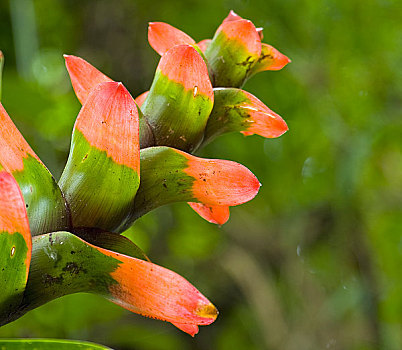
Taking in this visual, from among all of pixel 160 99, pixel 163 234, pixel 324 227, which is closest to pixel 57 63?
pixel 163 234

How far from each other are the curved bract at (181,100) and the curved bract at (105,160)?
0.03m

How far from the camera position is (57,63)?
1.21 meters

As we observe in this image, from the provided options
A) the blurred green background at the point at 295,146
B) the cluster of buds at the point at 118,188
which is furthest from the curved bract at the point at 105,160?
the blurred green background at the point at 295,146

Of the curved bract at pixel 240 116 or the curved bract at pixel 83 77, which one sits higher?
the curved bract at pixel 83 77

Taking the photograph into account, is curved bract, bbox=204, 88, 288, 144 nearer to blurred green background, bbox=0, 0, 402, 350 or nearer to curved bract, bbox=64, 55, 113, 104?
curved bract, bbox=64, 55, 113, 104

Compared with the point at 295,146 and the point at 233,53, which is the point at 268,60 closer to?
the point at 233,53

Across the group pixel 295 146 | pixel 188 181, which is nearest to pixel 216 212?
pixel 188 181

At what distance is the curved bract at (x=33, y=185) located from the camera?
0.16 meters

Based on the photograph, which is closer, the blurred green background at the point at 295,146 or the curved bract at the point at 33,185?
the curved bract at the point at 33,185

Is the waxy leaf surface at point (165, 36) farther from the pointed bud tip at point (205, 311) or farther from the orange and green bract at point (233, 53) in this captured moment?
the pointed bud tip at point (205, 311)

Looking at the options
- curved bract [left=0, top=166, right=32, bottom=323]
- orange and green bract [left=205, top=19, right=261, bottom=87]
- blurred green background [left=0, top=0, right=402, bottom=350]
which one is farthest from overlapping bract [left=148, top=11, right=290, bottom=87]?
blurred green background [left=0, top=0, right=402, bottom=350]

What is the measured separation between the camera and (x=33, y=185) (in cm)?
16

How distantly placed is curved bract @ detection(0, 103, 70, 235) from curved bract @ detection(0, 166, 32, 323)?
16 millimetres

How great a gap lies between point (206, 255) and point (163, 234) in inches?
4.5
